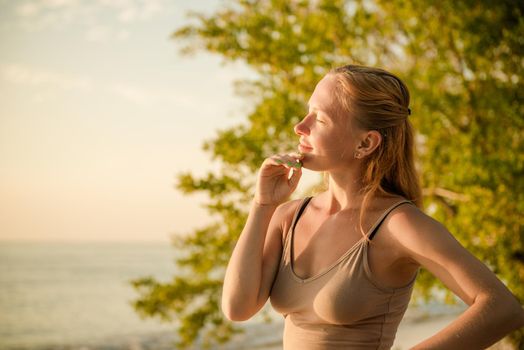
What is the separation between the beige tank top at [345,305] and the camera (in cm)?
202

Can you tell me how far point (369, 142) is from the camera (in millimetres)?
2188

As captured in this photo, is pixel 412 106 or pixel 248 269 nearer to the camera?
pixel 248 269

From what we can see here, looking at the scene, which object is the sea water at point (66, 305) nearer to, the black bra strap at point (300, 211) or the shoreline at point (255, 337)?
the shoreline at point (255, 337)

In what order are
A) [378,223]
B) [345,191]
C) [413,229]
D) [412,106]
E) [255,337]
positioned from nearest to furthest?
[413,229] → [378,223] → [345,191] → [412,106] → [255,337]

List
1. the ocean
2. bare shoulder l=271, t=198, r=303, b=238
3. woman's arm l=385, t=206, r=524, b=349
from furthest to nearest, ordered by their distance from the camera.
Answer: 1. the ocean
2. bare shoulder l=271, t=198, r=303, b=238
3. woman's arm l=385, t=206, r=524, b=349

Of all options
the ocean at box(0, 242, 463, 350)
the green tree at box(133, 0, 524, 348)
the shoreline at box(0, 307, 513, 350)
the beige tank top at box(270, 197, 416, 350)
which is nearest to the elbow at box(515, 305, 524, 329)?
the beige tank top at box(270, 197, 416, 350)

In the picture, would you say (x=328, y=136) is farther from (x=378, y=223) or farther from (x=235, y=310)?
(x=235, y=310)

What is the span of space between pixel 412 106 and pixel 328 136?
19.4ft

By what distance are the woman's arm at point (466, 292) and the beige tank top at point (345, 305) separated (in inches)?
8.1

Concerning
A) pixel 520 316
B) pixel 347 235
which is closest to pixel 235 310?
pixel 347 235

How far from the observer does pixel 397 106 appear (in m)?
2.17

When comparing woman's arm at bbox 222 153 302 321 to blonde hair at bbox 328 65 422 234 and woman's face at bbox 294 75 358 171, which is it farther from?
blonde hair at bbox 328 65 422 234

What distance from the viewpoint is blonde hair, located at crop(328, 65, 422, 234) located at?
2.15 m

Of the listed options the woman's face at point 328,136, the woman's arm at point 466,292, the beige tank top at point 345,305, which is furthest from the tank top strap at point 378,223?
the woman's face at point 328,136
